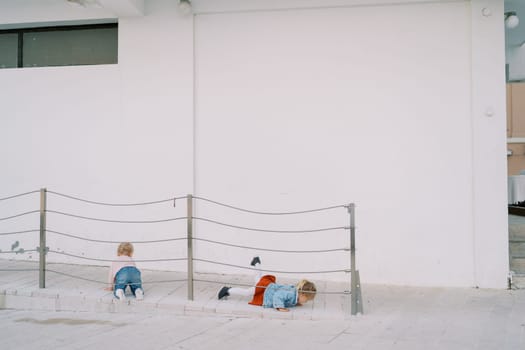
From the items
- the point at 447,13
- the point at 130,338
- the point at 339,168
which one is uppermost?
the point at 447,13

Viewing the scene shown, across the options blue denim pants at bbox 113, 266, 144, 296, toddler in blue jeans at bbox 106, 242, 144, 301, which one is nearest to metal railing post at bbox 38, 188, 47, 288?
toddler in blue jeans at bbox 106, 242, 144, 301

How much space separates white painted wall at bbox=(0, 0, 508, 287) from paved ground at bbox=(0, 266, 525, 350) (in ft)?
2.65

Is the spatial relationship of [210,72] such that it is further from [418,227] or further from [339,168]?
[418,227]

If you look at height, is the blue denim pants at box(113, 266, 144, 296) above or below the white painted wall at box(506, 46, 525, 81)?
below

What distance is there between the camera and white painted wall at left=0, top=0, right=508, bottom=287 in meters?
6.10

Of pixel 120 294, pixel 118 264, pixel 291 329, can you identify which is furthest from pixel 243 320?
pixel 118 264

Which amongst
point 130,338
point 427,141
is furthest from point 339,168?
point 130,338

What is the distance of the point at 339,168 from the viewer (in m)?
6.33

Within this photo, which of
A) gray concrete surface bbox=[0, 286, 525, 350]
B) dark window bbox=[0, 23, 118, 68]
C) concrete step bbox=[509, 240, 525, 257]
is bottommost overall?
gray concrete surface bbox=[0, 286, 525, 350]

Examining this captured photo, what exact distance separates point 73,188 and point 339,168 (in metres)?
3.77

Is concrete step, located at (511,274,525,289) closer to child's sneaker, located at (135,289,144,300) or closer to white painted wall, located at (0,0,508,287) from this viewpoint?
white painted wall, located at (0,0,508,287)

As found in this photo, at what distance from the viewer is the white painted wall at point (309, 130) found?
240 inches

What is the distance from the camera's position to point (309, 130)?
641cm

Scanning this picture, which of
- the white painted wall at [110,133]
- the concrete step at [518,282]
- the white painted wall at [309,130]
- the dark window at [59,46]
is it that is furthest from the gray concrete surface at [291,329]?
the dark window at [59,46]
